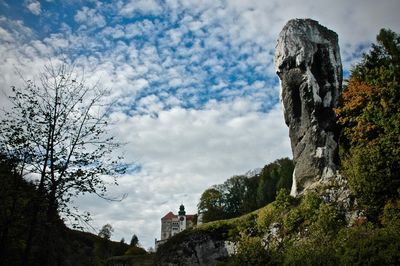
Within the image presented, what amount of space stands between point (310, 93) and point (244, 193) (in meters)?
32.8

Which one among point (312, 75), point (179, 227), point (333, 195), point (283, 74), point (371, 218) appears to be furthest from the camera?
point (179, 227)

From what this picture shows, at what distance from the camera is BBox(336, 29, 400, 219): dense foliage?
18672 mm

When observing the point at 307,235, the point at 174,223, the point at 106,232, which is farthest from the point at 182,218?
the point at 307,235

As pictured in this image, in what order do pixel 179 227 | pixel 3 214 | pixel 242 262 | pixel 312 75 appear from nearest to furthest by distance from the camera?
pixel 3 214, pixel 242 262, pixel 312 75, pixel 179 227

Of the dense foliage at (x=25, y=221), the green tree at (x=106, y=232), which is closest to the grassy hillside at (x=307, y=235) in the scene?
the dense foliage at (x=25, y=221)

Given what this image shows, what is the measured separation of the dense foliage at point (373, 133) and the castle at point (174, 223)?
7448 centimetres

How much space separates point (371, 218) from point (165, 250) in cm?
1404

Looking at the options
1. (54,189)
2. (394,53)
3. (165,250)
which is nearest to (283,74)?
(394,53)

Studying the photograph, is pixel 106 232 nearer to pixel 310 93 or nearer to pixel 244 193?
pixel 244 193

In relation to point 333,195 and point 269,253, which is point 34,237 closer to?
point 269,253

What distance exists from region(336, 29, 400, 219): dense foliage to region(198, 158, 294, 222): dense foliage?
23651 millimetres

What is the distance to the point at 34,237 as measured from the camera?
11.3 meters

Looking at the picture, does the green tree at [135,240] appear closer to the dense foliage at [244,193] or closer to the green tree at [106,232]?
the green tree at [106,232]

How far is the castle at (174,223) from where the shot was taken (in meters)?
95.0
